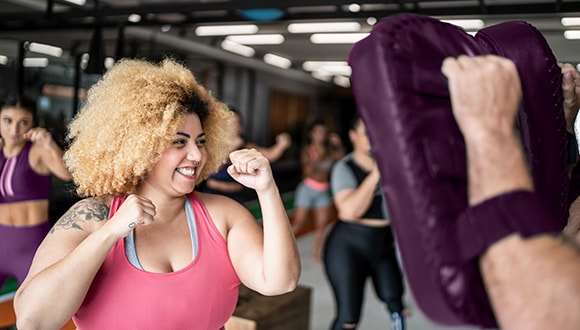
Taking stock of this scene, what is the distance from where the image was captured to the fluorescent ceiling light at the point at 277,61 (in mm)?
10039

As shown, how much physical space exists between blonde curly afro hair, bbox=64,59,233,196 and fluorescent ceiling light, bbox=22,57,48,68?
10.3 feet

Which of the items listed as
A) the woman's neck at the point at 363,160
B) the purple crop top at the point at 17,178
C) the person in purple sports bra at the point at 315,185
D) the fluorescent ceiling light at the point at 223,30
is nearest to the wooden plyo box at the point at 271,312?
the woman's neck at the point at 363,160

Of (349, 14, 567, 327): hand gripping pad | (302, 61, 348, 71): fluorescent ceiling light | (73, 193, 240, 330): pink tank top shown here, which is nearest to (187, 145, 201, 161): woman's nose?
(73, 193, 240, 330): pink tank top

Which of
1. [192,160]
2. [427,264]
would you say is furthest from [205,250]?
[427,264]

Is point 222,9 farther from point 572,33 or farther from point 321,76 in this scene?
point 321,76

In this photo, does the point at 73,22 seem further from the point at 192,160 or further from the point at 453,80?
the point at 453,80

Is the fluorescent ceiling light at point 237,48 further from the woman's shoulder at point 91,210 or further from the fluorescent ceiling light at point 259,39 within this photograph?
the woman's shoulder at point 91,210

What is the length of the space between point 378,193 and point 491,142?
8.89ft

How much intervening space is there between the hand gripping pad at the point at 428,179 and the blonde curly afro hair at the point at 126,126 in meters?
0.95

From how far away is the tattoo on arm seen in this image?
144cm

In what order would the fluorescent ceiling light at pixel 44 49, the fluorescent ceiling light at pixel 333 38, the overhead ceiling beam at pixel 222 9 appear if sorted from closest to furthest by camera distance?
the overhead ceiling beam at pixel 222 9, the fluorescent ceiling light at pixel 44 49, the fluorescent ceiling light at pixel 333 38

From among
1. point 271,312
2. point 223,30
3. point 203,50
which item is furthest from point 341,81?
point 271,312

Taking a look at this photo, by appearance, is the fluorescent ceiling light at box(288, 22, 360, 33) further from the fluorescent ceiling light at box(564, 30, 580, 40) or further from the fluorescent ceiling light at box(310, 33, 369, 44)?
the fluorescent ceiling light at box(564, 30, 580, 40)

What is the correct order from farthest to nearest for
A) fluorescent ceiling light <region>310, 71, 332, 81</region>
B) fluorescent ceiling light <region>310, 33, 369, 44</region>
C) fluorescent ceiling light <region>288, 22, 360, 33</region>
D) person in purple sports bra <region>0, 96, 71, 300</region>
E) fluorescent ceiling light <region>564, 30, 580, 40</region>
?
fluorescent ceiling light <region>310, 71, 332, 81</region> → fluorescent ceiling light <region>310, 33, 369, 44</region> → fluorescent ceiling light <region>288, 22, 360, 33</region> → person in purple sports bra <region>0, 96, 71, 300</region> → fluorescent ceiling light <region>564, 30, 580, 40</region>
